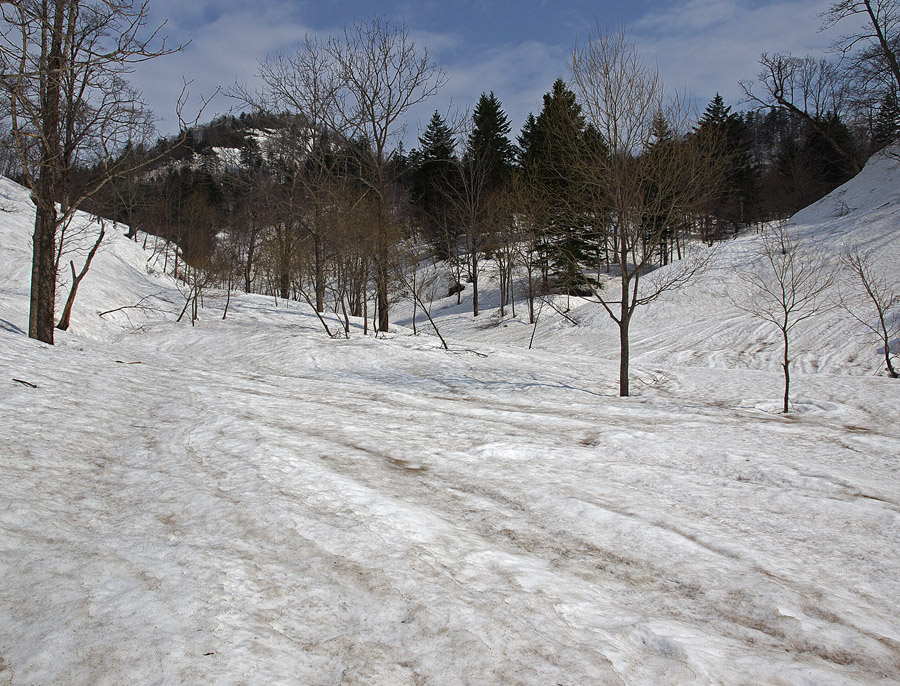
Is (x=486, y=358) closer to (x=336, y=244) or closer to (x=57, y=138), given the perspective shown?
(x=336, y=244)

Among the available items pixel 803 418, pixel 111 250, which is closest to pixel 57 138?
pixel 803 418

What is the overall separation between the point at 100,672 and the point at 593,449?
4871mm

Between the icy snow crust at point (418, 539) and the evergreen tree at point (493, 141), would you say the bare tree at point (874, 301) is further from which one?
the evergreen tree at point (493, 141)

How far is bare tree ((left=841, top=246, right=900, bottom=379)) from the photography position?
15.2 metres

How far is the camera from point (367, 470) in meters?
4.45

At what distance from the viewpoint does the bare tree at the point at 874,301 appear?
15224 mm

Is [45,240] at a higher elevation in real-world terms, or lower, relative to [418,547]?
higher

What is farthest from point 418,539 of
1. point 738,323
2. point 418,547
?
point 738,323

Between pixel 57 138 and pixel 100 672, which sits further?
pixel 57 138

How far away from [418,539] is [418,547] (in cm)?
10

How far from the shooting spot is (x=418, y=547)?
120 inches

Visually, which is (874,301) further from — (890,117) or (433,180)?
(433,180)

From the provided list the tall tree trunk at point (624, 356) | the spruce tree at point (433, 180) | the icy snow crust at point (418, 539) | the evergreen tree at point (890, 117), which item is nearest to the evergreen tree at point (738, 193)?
the evergreen tree at point (890, 117)

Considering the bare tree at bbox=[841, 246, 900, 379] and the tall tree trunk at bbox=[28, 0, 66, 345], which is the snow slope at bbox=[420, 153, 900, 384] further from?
the tall tree trunk at bbox=[28, 0, 66, 345]
